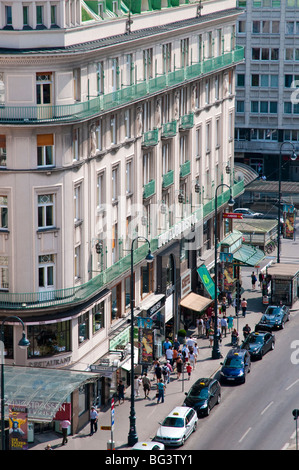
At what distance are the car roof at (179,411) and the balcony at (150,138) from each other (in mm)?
17182

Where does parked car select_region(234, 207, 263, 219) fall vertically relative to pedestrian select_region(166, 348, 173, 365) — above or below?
below

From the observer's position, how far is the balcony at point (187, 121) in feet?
235

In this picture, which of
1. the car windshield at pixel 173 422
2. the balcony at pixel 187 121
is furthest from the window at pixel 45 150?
the balcony at pixel 187 121

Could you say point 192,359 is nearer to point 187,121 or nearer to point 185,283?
point 185,283

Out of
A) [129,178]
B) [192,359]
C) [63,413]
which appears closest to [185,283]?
[192,359]

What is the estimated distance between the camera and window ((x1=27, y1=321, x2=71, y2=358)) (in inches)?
2140

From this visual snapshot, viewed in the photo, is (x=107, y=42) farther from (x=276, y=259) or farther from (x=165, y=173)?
(x=276, y=259)

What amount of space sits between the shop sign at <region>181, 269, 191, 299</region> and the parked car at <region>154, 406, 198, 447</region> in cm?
1847

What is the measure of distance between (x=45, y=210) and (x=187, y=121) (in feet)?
70.0

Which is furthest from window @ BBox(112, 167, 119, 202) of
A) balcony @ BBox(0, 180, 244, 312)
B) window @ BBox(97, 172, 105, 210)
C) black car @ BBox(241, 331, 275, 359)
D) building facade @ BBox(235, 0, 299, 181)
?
building facade @ BBox(235, 0, 299, 181)

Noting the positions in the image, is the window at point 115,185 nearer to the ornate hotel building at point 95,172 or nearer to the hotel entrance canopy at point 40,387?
the ornate hotel building at point 95,172

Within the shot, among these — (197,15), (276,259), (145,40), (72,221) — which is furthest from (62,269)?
(276,259)

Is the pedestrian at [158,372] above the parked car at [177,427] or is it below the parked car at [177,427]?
below

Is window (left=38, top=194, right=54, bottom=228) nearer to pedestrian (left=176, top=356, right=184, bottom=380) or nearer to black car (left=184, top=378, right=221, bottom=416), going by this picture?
black car (left=184, top=378, right=221, bottom=416)
